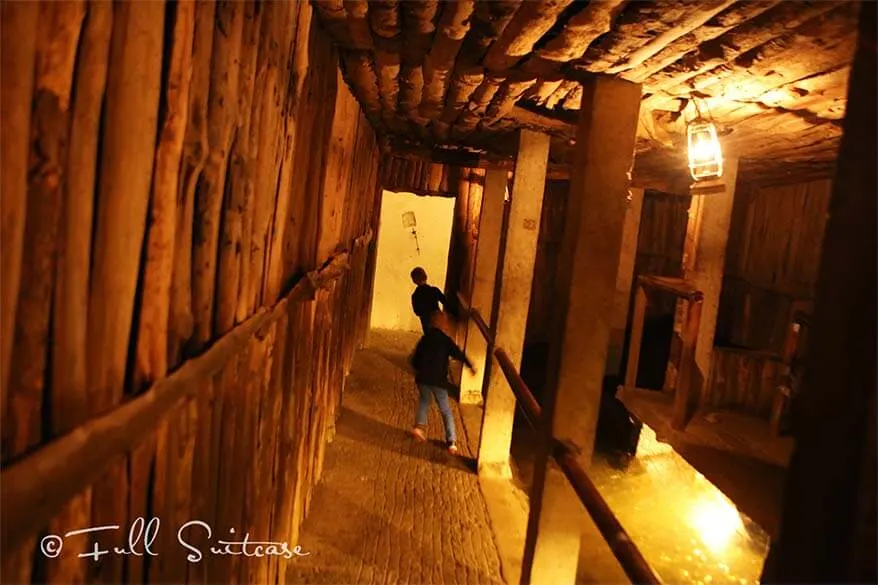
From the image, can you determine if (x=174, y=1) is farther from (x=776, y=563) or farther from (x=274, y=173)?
(x=776, y=563)

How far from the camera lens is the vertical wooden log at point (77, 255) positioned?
3.85 feet

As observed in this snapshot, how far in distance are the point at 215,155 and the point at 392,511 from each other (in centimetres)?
389

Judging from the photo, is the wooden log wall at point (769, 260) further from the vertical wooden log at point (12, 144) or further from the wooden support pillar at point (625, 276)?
the vertical wooden log at point (12, 144)

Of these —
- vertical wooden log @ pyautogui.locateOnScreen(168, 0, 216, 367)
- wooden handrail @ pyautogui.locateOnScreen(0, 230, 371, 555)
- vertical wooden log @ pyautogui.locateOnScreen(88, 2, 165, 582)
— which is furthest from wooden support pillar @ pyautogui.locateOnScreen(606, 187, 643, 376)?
vertical wooden log @ pyautogui.locateOnScreen(88, 2, 165, 582)

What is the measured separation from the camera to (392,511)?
4.80 m

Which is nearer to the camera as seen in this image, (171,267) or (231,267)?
(171,267)

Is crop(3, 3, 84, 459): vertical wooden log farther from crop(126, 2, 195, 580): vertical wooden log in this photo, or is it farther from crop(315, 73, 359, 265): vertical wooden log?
crop(315, 73, 359, 265): vertical wooden log

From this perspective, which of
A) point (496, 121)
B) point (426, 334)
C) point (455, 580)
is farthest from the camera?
point (426, 334)

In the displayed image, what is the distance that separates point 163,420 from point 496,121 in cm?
480

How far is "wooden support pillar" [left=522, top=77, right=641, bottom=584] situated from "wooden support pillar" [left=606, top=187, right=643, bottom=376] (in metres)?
6.97

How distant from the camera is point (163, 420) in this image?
155cm

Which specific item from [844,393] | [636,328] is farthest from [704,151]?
[844,393]

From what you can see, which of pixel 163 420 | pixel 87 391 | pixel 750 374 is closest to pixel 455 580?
pixel 163 420

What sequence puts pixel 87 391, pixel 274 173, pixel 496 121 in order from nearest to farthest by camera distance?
1. pixel 87 391
2. pixel 274 173
3. pixel 496 121
